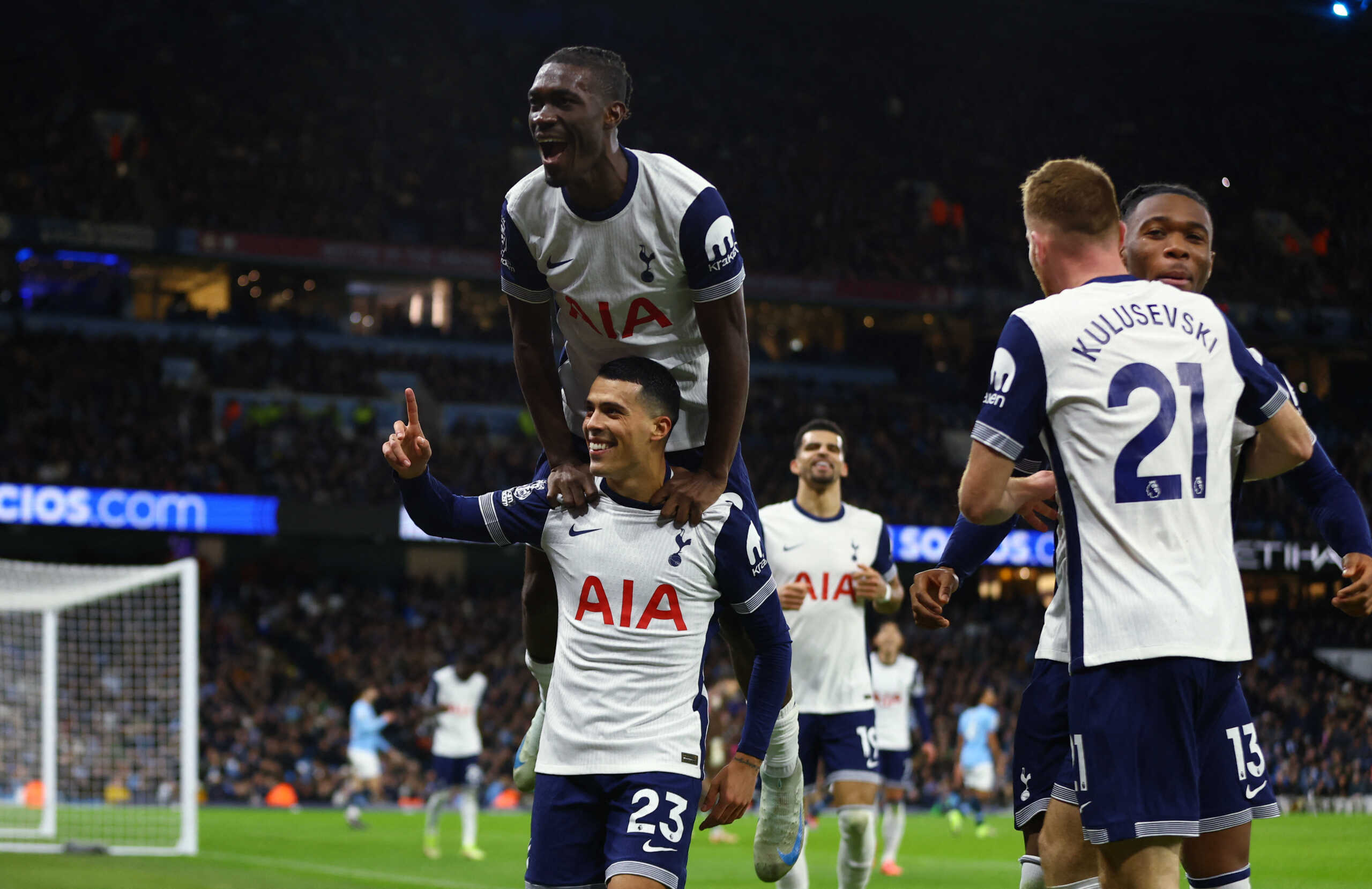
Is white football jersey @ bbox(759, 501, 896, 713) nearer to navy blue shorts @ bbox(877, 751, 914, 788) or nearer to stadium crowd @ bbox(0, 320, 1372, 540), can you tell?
navy blue shorts @ bbox(877, 751, 914, 788)

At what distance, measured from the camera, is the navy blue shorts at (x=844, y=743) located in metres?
9.11

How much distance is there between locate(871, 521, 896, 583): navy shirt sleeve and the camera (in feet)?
31.5

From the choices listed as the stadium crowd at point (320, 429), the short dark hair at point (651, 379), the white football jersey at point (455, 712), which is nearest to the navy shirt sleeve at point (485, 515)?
the short dark hair at point (651, 379)

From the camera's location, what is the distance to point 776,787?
5824mm

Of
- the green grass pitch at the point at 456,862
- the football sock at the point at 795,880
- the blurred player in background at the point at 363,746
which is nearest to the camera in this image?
the football sock at the point at 795,880

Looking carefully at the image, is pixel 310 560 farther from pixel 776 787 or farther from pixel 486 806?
pixel 776 787

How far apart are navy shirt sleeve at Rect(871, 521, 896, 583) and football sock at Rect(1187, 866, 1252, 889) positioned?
16.5 feet

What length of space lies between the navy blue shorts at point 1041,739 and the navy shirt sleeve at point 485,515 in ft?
5.74

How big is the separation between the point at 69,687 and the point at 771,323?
1997cm

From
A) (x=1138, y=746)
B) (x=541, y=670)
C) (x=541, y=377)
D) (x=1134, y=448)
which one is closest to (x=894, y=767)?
(x=541, y=670)

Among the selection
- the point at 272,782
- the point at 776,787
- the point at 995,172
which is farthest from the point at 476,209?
the point at 776,787

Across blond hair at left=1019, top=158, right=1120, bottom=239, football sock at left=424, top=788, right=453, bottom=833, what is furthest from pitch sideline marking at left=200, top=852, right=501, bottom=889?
blond hair at left=1019, top=158, right=1120, bottom=239

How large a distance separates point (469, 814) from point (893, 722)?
460cm

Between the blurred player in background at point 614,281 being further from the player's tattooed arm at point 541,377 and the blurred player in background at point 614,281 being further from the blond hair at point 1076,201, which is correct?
the blond hair at point 1076,201
